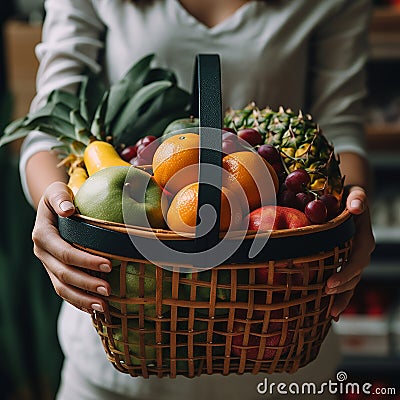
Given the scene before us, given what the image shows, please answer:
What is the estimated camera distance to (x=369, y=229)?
0.89m

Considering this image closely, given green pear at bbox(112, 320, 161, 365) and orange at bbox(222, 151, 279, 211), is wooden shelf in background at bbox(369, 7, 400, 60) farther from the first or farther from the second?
green pear at bbox(112, 320, 161, 365)

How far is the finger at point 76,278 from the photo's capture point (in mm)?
725

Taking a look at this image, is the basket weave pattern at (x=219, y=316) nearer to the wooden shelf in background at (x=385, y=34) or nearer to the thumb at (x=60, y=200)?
the thumb at (x=60, y=200)

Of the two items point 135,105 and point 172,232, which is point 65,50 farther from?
point 172,232

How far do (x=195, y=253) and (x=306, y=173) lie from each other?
18cm

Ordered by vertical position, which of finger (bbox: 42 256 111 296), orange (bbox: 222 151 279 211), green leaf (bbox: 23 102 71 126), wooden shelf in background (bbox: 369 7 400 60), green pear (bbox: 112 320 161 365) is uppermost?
orange (bbox: 222 151 279 211)

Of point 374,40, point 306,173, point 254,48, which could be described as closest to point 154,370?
point 306,173

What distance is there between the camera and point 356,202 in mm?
788

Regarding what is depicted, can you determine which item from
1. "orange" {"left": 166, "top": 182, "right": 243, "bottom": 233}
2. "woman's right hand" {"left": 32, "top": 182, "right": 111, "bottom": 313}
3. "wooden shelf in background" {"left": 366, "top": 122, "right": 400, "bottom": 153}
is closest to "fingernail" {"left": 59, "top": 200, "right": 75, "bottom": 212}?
"woman's right hand" {"left": 32, "top": 182, "right": 111, "bottom": 313}

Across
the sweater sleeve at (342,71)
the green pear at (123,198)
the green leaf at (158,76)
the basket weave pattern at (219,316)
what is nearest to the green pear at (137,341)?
the basket weave pattern at (219,316)

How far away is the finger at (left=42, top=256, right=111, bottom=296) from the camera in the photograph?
72 cm

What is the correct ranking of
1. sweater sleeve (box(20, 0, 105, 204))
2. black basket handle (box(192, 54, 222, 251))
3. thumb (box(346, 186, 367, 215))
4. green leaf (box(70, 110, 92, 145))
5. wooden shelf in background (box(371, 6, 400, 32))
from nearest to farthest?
black basket handle (box(192, 54, 222, 251)), thumb (box(346, 186, 367, 215)), green leaf (box(70, 110, 92, 145)), sweater sleeve (box(20, 0, 105, 204)), wooden shelf in background (box(371, 6, 400, 32))

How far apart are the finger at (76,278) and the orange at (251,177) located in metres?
0.17

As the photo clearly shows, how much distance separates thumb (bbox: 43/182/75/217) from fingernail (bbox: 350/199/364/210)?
31cm
